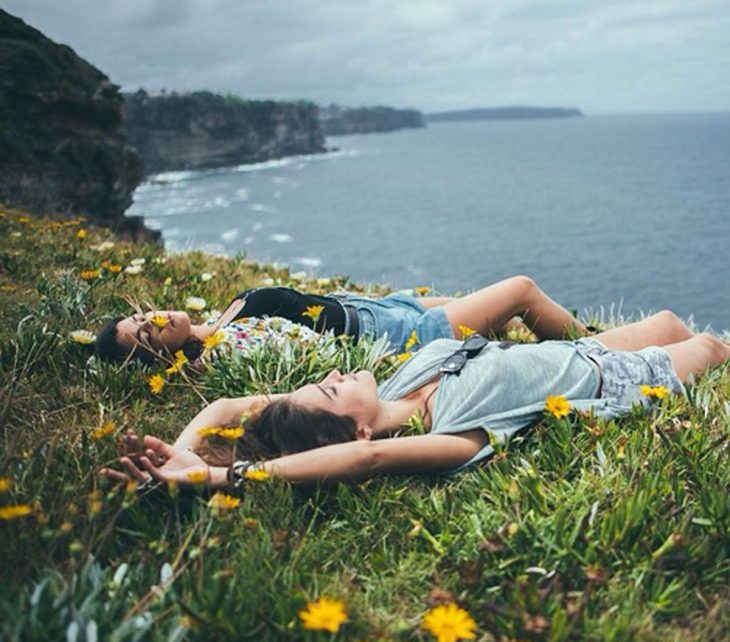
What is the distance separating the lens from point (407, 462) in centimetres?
338

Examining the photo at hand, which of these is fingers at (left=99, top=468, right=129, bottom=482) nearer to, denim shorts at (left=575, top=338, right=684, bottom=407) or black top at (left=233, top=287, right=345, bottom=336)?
black top at (left=233, top=287, right=345, bottom=336)

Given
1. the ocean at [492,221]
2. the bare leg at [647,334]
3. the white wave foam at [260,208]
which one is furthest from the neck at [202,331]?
the white wave foam at [260,208]

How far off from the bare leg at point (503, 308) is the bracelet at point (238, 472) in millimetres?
2372

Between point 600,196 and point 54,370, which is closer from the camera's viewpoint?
point 54,370

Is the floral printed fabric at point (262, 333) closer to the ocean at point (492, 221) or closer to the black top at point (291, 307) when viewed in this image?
the black top at point (291, 307)

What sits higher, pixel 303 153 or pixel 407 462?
pixel 303 153

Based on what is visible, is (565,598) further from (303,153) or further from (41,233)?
(303,153)

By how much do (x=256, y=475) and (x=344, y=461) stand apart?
0.45 metres

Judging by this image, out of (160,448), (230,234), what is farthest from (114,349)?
(230,234)

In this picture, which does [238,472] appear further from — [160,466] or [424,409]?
[424,409]

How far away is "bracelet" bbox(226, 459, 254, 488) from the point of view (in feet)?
9.91

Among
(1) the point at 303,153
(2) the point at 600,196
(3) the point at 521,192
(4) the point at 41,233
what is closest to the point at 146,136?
(1) the point at 303,153

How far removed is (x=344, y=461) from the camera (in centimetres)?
323

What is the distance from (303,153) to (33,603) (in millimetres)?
137395
